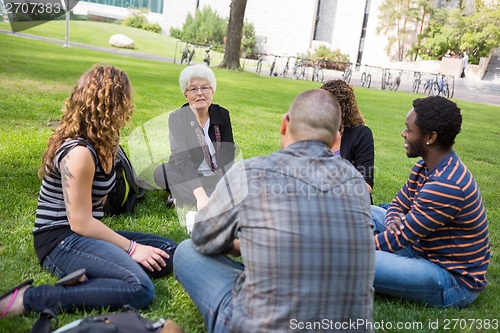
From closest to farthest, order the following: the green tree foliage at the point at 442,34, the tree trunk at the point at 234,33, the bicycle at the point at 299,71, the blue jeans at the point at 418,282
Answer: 1. the blue jeans at the point at 418,282
2. the tree trunk at the point at 234,33
3. the bicycle at the point at 299,71
4. the green tree foliage at the point at 442,34

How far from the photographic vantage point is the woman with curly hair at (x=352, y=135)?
423 cm

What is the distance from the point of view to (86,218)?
2.83 metres

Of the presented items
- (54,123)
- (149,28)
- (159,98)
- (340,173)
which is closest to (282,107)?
(159,98)

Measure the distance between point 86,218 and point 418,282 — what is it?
1.99m

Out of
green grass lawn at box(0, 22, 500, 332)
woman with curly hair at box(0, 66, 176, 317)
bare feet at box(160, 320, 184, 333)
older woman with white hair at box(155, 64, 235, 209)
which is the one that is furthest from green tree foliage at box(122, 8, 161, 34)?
bare feet at box(160, 320, 184, 333)

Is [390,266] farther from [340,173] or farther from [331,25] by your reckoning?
[331,25]

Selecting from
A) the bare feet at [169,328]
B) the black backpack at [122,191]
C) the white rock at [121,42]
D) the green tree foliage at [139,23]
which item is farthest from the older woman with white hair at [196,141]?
the green tree foliage at [139,23]

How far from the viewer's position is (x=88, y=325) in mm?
2098

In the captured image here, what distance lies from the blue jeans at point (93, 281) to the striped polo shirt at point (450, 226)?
151 cm

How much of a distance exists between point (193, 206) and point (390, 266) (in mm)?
2076

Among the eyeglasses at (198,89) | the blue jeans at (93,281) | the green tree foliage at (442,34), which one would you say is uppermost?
the green tree foliage at (442,34)

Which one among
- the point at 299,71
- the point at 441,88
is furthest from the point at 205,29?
the point at 441,88

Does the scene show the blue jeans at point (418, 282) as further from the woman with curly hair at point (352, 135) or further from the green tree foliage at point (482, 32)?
the green tree foliage at point (482, 32)

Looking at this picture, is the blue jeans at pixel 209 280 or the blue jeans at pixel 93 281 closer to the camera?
the blue jeans at pixel 209 280
